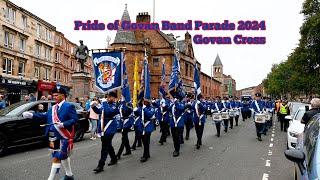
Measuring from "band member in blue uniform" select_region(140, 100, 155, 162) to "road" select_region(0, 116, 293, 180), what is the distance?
0.84 ft

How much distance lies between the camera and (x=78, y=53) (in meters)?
25.1

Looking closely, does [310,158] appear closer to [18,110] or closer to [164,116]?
[18,110]

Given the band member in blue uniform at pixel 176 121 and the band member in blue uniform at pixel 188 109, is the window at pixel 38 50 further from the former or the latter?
the band member in blue uniform at pixel 176 121

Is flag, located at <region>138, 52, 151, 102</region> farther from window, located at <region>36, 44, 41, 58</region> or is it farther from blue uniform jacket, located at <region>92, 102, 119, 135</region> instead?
window, located at <region>36, 44, 41, 58</region>

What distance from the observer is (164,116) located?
50.6 ft

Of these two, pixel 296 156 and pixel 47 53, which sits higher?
pixel 47 53

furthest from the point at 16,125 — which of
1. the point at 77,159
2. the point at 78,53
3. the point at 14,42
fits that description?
the point at 14,42

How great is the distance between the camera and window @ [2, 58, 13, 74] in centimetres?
4066

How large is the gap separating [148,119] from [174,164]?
1.48 meters

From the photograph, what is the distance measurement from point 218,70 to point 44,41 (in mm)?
110672

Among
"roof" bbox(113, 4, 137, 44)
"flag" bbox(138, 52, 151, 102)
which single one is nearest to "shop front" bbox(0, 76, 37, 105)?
"roof" bbox(113, 4, 137, 44)

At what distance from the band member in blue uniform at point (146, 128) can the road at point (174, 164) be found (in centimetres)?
26

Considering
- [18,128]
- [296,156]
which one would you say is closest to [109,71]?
[18,128]

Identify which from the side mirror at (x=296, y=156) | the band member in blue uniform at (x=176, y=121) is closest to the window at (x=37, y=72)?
the band member in blue uniform at (x=176, y=121)
